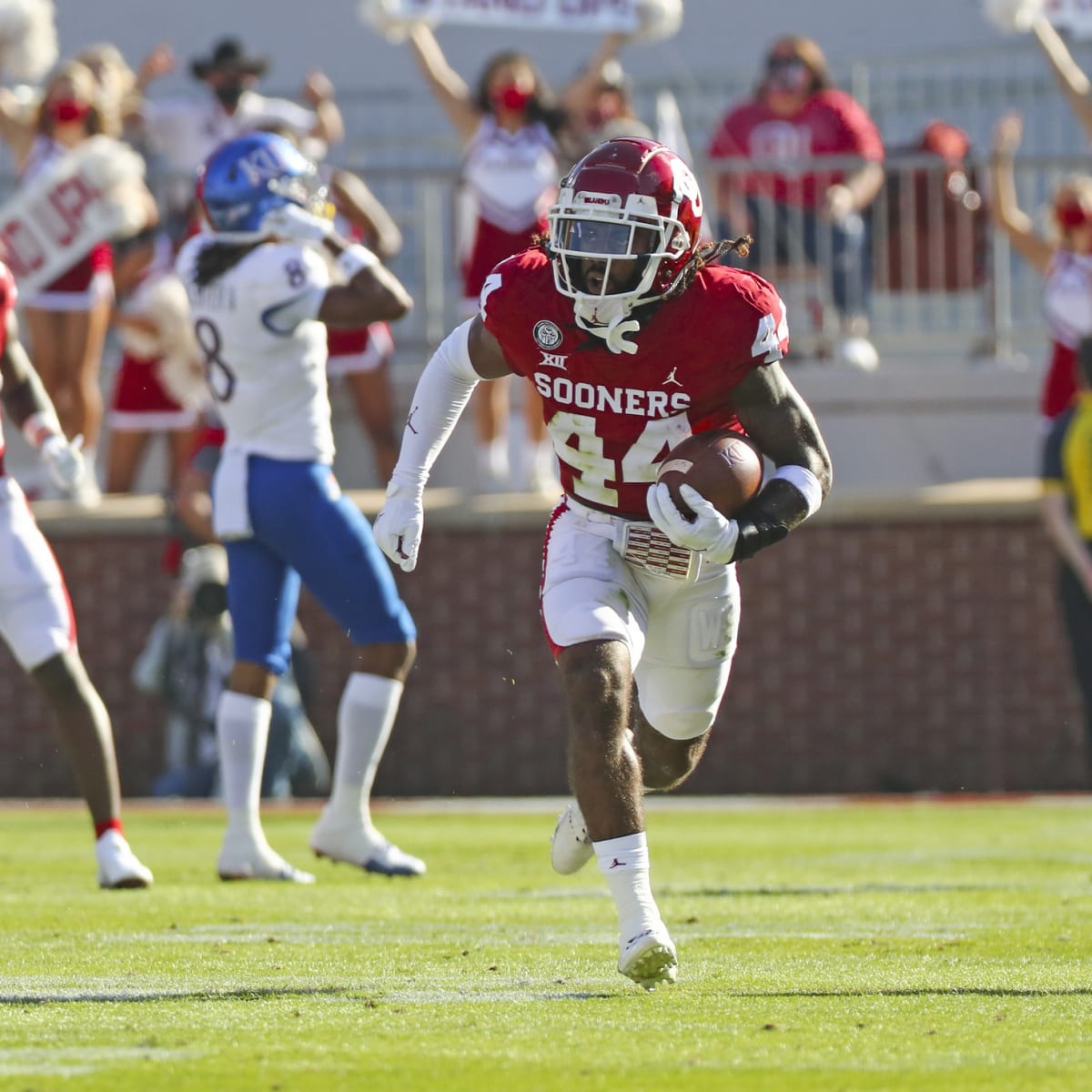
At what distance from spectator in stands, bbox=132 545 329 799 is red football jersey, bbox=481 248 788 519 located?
5.58 metres

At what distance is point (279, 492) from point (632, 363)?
2.25 meters

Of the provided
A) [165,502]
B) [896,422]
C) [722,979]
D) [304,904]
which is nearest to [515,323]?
[722,979]

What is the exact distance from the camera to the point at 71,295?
1165 centimetres

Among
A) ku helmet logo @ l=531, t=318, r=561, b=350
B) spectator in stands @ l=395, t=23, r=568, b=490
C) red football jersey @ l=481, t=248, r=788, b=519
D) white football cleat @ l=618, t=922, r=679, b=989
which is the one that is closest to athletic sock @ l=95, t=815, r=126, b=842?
red football jersey @ l=481, t=248, r=788, b=519

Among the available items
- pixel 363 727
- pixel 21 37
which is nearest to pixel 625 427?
pixel 363 727

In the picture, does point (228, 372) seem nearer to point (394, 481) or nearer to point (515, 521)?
point (394, 481)

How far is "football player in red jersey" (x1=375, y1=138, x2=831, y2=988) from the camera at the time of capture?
505 centimetres

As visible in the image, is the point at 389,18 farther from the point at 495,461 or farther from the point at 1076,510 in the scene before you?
the point at 1076,510

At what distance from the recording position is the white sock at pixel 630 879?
4.82 metres

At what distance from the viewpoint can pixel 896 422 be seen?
12883 millimetres

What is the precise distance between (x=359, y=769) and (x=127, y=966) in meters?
2.28

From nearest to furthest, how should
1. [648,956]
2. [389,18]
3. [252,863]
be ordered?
1. [648,956]
2. [252,863]
3. [389,18]

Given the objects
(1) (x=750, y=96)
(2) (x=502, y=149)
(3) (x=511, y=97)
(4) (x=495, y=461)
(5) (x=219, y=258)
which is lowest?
(4) (x=495, y=461)

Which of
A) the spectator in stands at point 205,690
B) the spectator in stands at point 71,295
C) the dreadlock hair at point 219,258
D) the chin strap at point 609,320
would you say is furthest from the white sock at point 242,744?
the spectator in stands at point 71,295
